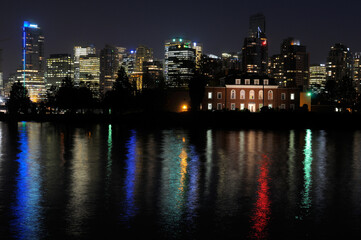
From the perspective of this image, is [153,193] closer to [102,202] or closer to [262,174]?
[102,202]

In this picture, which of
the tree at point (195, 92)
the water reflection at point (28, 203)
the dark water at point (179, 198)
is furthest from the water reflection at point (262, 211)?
the tree at point (195, 92)

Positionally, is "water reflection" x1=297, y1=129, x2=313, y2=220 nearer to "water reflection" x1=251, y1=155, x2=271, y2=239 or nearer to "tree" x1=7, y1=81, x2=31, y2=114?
"water reflection" x1=251, y1=155, x2=271, y2=239

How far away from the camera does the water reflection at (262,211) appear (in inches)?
348

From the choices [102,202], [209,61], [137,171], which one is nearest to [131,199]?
[102,202]

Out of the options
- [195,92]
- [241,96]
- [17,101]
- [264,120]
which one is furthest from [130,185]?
[17,101]

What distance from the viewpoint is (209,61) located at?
486ft

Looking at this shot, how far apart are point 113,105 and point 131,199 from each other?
9032cm

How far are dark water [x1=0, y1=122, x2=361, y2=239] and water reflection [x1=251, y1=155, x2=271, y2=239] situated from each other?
2 centimetres

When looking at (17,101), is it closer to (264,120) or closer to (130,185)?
(264,120)

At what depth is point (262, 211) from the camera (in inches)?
416

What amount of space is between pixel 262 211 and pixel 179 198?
2.46 meters

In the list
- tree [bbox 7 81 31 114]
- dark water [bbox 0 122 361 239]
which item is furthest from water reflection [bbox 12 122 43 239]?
tree [bbox 7 81 31 114]

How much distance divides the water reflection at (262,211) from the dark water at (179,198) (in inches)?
0.9

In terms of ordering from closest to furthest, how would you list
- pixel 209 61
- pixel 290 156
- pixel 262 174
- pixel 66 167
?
pixel 262 174 → pixel 66 167 → pixel 290 156 → pixel 209 61
